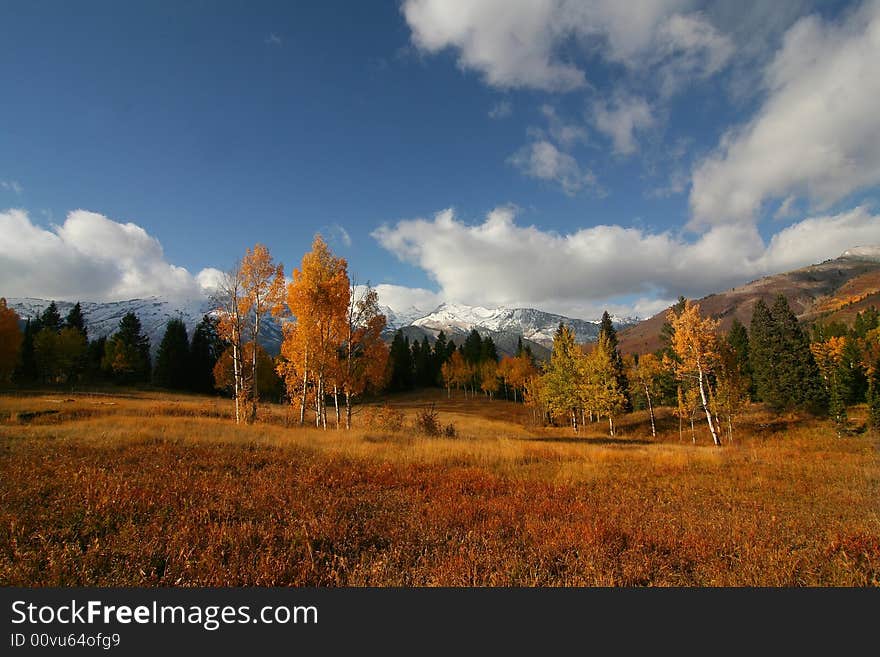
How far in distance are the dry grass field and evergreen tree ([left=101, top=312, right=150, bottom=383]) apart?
202 ft

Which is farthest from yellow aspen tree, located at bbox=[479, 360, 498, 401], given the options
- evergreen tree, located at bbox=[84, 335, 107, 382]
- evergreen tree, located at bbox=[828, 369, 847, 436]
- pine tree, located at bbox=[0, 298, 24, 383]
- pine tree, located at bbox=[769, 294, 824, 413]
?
pine tree, located at bbox=[0, 298, 24, 383]

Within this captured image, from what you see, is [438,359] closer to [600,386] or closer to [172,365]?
[172,365]

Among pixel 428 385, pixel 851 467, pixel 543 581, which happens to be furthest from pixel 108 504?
pixel 428 385

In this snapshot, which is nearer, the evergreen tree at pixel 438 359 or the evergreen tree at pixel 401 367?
the evergreen tree at pixel 401 367

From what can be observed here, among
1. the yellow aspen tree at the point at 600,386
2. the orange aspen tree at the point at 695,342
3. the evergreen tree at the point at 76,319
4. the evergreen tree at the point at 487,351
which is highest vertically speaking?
the evergreen tree at the point at 76,319

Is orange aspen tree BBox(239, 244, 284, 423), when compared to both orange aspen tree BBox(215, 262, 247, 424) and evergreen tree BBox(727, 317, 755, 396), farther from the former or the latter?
evergreen tree BBox(727, 317, 755, 396)

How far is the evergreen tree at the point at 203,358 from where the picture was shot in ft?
218

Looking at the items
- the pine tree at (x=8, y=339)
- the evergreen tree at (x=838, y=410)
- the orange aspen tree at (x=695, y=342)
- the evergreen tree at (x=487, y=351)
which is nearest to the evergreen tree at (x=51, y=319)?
the pine tree at (x=8, y=339)

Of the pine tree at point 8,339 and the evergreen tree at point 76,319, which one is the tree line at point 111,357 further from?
the pine tree at point 8,339

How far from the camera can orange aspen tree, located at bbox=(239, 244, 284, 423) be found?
23344 millimetres

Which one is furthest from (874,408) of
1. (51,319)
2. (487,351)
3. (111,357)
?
(51,319)

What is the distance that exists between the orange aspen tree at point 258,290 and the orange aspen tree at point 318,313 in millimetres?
1059

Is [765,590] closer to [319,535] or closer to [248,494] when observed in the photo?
[319,535]

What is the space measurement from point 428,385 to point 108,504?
89232 millimetres
